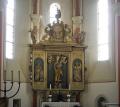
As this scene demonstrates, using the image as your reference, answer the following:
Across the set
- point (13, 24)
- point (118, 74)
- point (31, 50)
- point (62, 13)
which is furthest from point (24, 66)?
point (118, 74)

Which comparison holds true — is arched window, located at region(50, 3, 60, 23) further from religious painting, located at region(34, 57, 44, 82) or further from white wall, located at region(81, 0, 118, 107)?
religious painting, located at region(34, 57, 44, 82)

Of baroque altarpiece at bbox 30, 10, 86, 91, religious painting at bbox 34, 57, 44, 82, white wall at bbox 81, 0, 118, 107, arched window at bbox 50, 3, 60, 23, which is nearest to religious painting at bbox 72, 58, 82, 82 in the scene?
baroque altarpiece at bbox 30, 10, 86, 91

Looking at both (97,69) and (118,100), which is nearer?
(118,100)

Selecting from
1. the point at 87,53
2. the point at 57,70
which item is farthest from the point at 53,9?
the point at 57,70

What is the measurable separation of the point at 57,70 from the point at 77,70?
1.00 meters

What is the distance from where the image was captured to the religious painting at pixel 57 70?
2009cm

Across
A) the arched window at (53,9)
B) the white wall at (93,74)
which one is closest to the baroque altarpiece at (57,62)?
the white wall at (93,74)

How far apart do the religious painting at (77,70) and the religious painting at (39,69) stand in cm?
156

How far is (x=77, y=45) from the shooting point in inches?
801

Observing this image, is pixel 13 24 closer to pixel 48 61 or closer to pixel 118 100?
pixel 48 61

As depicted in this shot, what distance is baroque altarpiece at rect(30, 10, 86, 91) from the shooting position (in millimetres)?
20062

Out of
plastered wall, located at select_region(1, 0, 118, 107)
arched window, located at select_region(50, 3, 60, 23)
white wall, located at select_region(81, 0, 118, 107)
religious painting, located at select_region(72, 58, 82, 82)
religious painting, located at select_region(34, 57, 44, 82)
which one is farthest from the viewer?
arched window, located at select_region(50, 3, 60, 23)

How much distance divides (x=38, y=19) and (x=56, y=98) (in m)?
4.34

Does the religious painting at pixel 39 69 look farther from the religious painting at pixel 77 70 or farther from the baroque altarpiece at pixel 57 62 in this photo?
the religious painting at pixel 77 70
